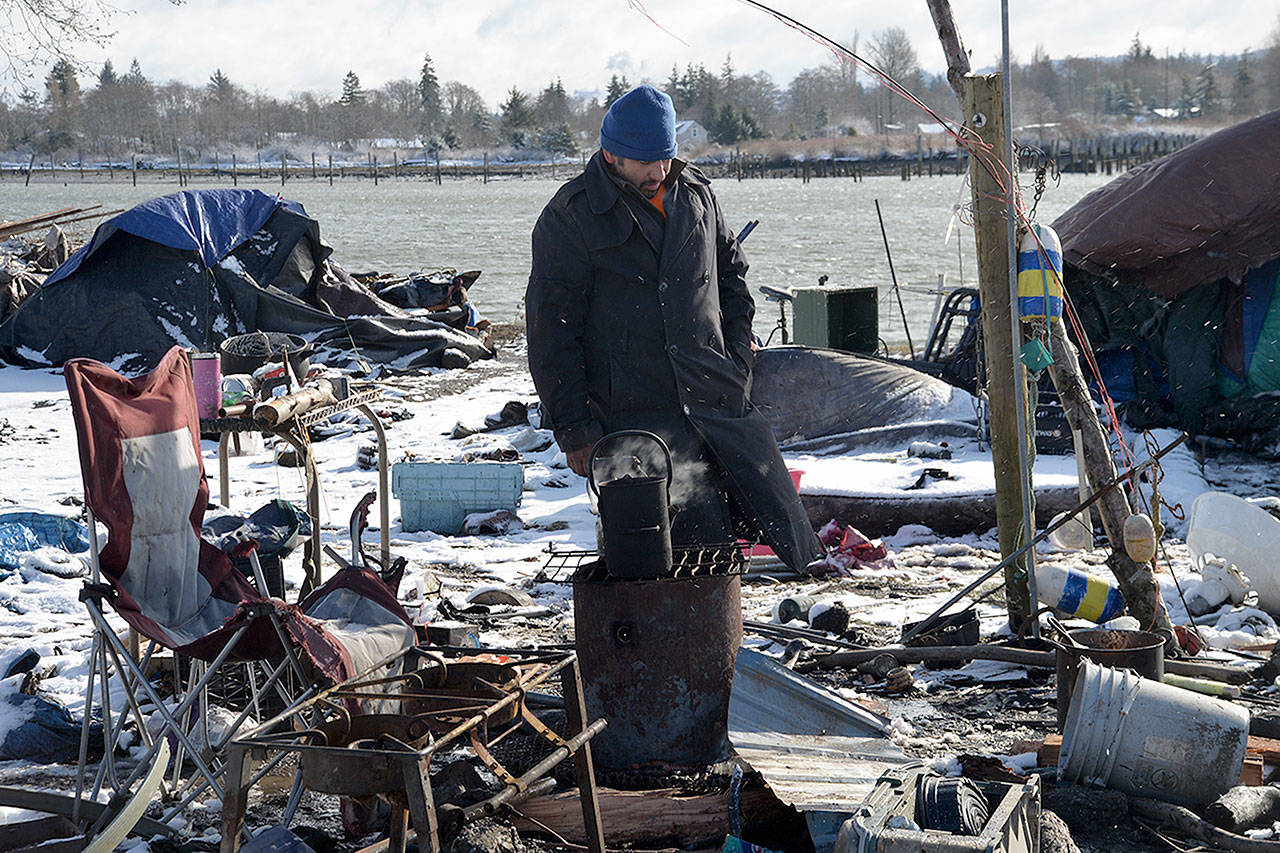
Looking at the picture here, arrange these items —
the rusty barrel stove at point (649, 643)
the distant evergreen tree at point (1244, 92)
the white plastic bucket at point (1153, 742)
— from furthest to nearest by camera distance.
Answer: the distant evergreen tree at point (1244, 92) < the rusty barrel stove at point (649, 643) < the white plastic bucket at point (1153, 742)

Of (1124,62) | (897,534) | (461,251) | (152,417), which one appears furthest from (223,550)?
(1124,62)

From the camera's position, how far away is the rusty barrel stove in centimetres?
323

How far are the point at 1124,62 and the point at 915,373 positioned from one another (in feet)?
606

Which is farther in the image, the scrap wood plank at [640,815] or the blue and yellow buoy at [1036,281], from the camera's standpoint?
the blue and yellow buoy at [1036,281]

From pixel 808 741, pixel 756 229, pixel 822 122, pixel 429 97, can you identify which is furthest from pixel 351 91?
A: pixel 808 741

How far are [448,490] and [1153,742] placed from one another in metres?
4.16

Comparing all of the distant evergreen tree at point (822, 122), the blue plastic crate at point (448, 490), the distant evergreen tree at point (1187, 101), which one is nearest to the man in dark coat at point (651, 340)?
the blue plastic crate at point (448, 490)

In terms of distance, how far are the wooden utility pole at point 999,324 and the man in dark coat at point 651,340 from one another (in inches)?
42.5

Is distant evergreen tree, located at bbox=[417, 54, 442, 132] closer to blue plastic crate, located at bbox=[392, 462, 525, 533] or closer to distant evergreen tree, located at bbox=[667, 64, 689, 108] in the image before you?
distant evergreen tree, located at bbox=[667, 64, 689, 108]

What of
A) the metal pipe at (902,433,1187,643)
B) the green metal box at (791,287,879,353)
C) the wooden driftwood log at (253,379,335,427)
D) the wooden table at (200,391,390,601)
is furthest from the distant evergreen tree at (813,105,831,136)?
the metal pipe at (902,433,1187,643)

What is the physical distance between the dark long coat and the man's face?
0.03m

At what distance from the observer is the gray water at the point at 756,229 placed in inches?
1006

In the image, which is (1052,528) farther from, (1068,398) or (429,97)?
(429,97)

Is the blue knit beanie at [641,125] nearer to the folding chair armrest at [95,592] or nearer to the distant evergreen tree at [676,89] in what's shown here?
the folding chair armrest at [95,592]
